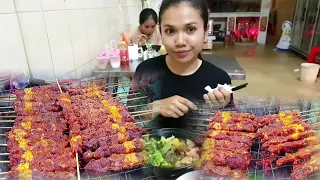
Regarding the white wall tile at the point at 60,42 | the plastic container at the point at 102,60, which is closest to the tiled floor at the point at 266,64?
the plastic container at the point at 102,60

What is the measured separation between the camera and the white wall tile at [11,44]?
4.58ft

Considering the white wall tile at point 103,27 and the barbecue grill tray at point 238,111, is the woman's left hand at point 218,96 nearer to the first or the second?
the barbecue grill tray at point 238,111

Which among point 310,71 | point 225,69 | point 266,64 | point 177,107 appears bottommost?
point 266,64

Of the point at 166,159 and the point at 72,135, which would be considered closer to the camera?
the point at 166,159

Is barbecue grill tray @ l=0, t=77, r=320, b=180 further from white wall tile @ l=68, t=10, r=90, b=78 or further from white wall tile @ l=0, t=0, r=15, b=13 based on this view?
white wall tile @ l=68, t=10, r=90, b=78

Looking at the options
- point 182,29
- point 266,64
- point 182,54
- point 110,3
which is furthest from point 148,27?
point 266,64

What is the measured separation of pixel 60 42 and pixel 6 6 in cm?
46

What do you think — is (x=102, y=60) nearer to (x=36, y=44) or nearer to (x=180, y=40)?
(x=36, y=44)

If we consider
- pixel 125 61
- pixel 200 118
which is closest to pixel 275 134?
pixel 200 118

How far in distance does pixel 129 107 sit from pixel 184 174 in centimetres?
59

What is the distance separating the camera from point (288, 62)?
20.8ft

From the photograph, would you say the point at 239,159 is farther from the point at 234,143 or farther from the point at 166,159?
the point at 166,159

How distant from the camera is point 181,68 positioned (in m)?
1.44

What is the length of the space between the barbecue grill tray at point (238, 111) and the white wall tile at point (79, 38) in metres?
0.85
